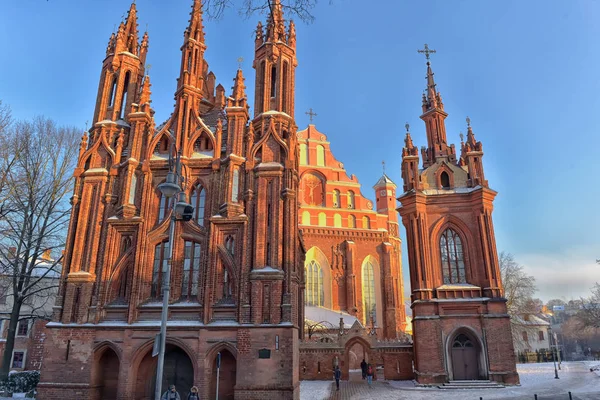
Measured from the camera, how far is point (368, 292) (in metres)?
42.5

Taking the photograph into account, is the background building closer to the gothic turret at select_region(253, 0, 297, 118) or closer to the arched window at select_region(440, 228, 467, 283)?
the arched window at select_region(440, 228, 467, 283)

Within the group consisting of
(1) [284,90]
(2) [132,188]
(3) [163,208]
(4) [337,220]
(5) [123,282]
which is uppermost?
(1) [284,90]

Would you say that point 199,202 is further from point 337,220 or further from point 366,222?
point 366,222

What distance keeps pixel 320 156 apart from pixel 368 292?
50.5ft

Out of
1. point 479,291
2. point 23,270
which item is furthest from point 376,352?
point 23,270

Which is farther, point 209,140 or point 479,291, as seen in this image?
point 479,291

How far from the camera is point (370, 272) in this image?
43062mm

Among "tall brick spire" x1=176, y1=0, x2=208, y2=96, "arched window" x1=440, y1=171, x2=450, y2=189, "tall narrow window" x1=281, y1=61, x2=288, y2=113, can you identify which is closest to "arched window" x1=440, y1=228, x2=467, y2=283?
"arched window" x1=440, y1=171, x2=450, y2=189

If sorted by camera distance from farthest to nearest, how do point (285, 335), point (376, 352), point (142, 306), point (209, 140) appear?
point (376, 352) < point (209, 140) < point (142, 306) < point (285, 335)

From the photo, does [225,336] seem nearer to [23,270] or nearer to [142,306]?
[142,306]

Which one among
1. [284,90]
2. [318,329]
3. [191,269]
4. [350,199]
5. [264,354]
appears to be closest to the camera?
[264,354]

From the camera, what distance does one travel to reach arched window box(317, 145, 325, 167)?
151ft

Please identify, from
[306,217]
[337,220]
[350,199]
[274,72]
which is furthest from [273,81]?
[350,199]

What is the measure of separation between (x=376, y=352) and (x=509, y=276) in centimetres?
1855
